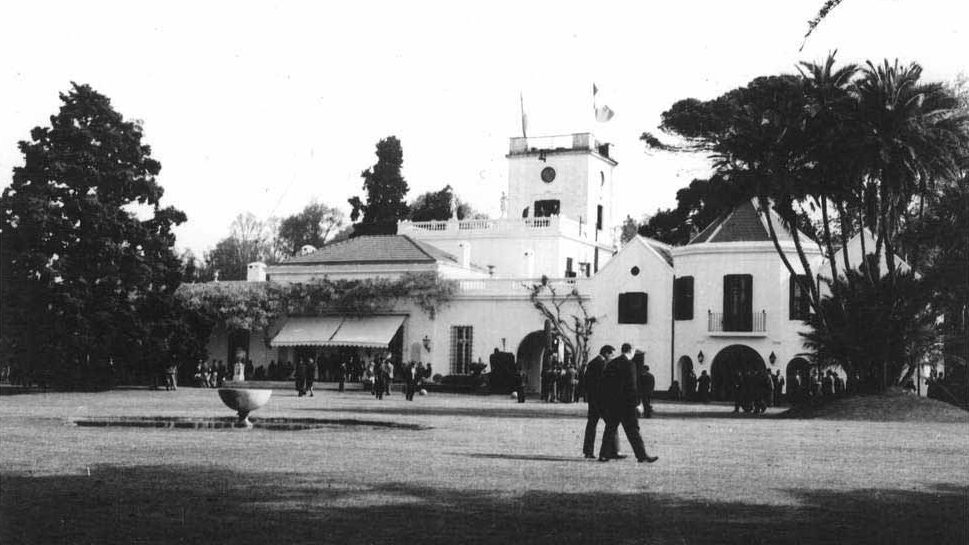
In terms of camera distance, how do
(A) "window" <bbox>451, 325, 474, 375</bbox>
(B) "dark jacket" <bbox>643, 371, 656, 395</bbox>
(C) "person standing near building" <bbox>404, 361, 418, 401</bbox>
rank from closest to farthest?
(B) "dark jacket" <bbox>643, 371, 656, 395</bbox>
(C) "person standing near building" <bbox>404, 361, 418, 401</bbox>
(A) "window" <bbox>451, 325, 474, 375</bbox>

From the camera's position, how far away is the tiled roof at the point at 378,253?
56.4 m

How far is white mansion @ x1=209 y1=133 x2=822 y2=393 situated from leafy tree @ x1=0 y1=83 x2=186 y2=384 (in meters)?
12.5

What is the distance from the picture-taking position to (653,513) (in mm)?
10344

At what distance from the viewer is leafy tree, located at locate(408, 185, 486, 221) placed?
78.6 m

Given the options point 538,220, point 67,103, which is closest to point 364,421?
point 67,103

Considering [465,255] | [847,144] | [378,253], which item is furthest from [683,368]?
[847,144]

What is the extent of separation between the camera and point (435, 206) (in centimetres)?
8012

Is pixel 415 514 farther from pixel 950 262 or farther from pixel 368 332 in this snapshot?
pixel 368 332

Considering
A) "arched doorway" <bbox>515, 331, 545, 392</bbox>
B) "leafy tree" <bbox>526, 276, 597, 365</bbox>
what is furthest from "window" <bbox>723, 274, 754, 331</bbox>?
"arched doorway" <bbox>515, 331, 545, 392</bbox>

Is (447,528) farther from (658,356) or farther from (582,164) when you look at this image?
(582,164)

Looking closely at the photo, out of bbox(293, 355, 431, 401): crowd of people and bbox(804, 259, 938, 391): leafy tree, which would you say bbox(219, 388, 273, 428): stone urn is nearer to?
bbox(293, 355, 431, 401): crowd of people

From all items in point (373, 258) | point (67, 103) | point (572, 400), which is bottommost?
point (572, 400)

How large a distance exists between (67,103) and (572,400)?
2074cm

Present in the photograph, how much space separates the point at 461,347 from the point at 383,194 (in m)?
24.1
